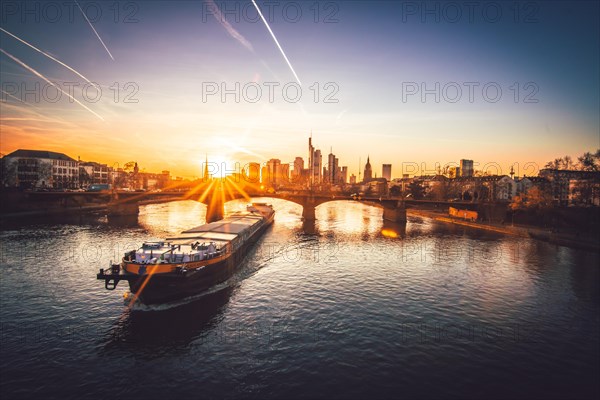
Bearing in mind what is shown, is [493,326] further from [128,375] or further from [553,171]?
[553,171]

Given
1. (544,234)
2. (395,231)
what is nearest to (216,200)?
(395,231)

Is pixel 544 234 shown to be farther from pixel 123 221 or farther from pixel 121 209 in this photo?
pixel 121 209

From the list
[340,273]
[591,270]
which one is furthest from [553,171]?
[340,273]

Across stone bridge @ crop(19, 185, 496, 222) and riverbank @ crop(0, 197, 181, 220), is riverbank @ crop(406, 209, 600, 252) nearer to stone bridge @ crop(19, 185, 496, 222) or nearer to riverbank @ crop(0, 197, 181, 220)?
stone bridge @ crop(19, 185, 496, 222)

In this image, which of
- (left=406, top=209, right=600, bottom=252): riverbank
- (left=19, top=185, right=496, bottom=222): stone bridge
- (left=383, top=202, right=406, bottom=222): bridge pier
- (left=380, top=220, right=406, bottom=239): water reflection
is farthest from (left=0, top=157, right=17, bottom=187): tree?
(left=406, top=209, right=600, bottom=252): riverbank

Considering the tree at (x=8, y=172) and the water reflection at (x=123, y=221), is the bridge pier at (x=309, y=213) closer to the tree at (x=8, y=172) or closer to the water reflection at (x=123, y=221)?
the water reflection at (x=123, y=221)

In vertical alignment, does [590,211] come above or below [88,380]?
above

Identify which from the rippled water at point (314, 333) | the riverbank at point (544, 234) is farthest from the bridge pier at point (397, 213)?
the rippled water at point (314, 333)

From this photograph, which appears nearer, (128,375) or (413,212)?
Result: (128,375)
